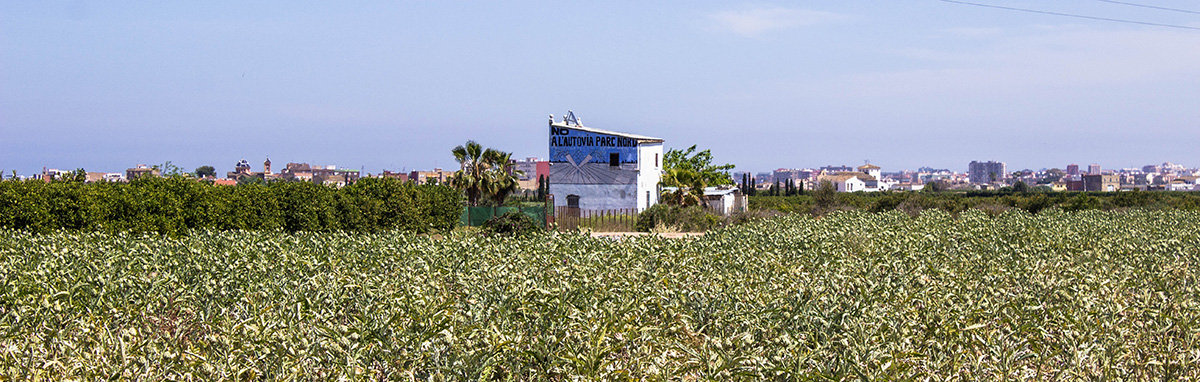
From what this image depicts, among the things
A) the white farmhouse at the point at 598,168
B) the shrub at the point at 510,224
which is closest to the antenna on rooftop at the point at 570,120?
the white farmhouse at the point at 598,168

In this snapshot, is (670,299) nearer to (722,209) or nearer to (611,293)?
(611,293)

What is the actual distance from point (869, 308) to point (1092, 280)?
2.60m

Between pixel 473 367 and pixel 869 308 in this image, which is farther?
pixel 869 308

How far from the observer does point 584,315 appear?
598 centimetres

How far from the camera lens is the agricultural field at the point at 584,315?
16.9 feet

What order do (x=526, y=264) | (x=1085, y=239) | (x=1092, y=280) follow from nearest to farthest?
(x=1092, y=280), (x=526, y=264), (x=1085, y=239)

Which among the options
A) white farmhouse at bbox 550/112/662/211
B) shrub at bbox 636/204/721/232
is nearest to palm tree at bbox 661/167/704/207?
white farmhouse at bbox 550/112/662/211

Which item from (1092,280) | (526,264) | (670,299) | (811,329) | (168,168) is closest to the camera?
(811,329)

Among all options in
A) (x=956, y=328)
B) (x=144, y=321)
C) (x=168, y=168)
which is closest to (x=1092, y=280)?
(x=956, y=328)

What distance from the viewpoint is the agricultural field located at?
5.16 meters

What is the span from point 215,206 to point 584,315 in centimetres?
1701

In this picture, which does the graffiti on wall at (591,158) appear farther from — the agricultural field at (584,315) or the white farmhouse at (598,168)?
the agricultural field at (584,315)

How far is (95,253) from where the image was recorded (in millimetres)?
9320

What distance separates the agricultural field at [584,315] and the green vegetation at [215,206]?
8.26 m
